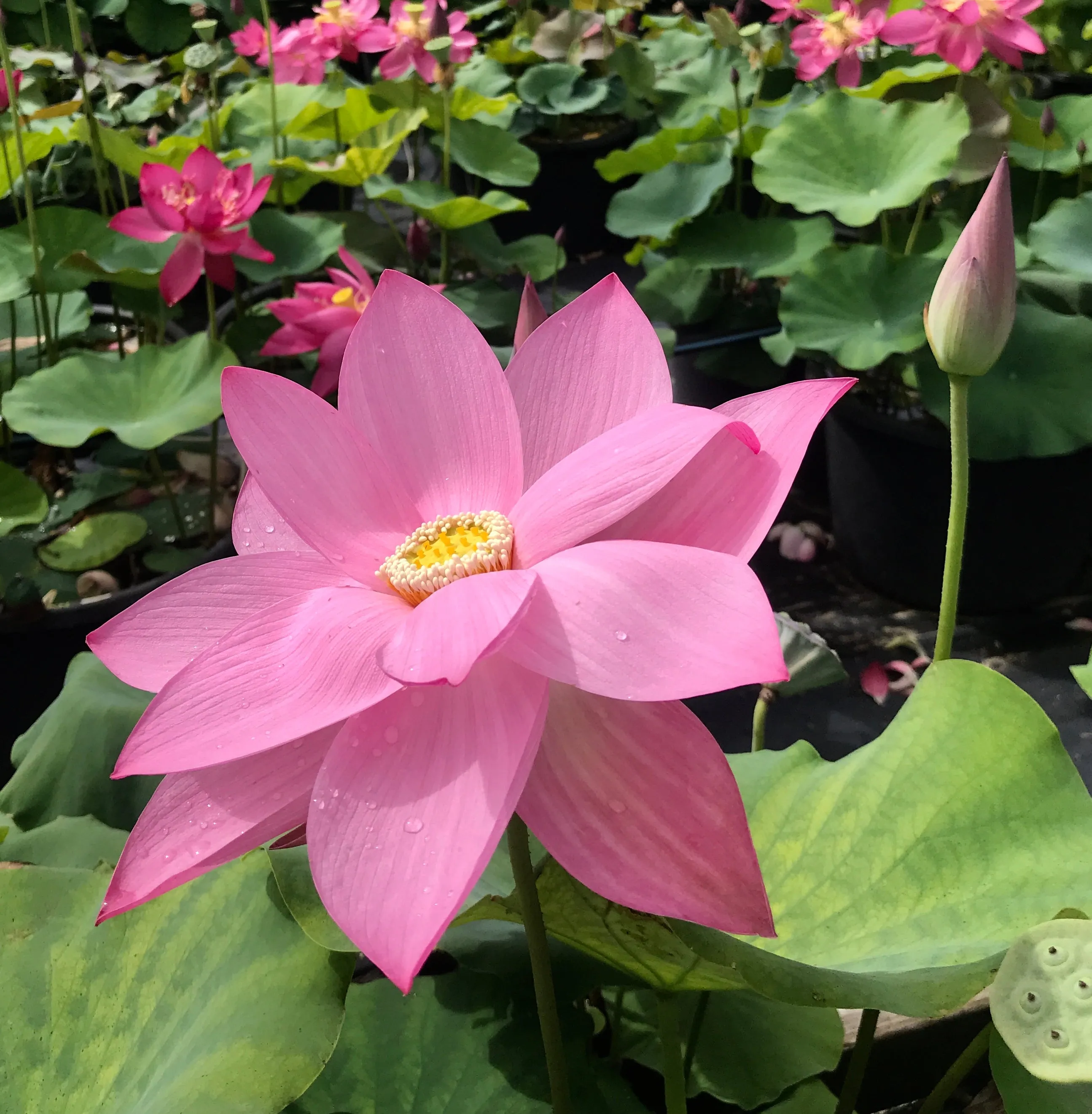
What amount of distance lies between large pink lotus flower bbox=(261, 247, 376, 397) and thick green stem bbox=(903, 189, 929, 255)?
28.3 inches

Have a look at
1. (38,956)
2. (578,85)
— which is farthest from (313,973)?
(578,85)

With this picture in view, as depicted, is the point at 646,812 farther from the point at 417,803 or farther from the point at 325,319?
the point at 325,319

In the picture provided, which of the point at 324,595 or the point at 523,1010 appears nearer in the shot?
the point at 324,595

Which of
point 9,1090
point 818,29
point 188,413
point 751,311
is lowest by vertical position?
point 751,311

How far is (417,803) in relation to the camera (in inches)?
10.1

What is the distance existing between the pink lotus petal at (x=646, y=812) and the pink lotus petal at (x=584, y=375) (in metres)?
0.10

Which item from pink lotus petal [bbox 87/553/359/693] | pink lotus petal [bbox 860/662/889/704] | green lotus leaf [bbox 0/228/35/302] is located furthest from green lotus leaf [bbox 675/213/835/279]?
pink lotus petal [bbox 87/553/359/693]

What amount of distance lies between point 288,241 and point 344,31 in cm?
32

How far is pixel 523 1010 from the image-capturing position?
47 centimetres

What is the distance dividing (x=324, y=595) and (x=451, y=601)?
2.1 inches

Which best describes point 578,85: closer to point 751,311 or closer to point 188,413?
point 751,311

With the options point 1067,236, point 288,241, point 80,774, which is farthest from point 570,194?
point 80,774

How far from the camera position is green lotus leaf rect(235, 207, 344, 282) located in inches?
53.0

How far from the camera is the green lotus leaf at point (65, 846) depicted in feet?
1.65
